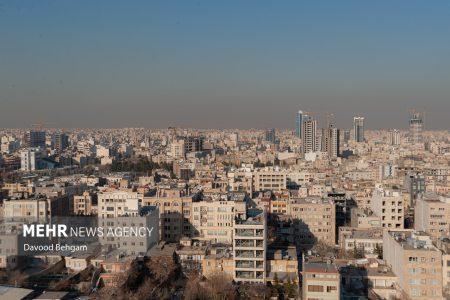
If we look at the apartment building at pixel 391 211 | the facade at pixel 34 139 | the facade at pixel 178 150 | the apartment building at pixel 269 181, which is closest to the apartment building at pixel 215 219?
the apartment building at pixel 391 211

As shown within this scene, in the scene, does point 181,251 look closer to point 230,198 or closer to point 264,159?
point 230,198

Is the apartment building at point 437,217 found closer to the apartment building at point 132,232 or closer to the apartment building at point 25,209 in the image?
the apartment building at point 132,232

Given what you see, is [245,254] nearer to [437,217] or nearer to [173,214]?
[173,214]

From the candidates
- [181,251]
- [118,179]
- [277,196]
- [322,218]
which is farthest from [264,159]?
Result: [181,251]

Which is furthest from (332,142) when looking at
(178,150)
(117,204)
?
(117,204)

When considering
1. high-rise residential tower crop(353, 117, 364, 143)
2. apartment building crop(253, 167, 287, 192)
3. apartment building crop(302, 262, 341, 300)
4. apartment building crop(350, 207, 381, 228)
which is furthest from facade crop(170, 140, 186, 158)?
apartment building crop(302, 262, 341, 300)

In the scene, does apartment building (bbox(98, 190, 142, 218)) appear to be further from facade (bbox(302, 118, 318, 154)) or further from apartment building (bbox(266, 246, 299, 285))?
facade (bbox(302, 118, 318, 154))
